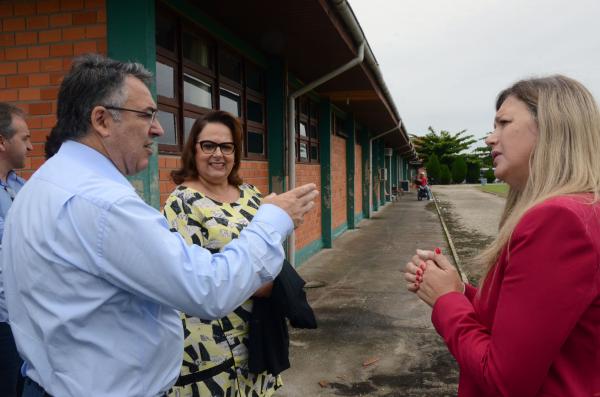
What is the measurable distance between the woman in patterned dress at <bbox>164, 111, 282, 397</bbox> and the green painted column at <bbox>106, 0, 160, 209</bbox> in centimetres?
92

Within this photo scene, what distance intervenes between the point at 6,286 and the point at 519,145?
159 cm

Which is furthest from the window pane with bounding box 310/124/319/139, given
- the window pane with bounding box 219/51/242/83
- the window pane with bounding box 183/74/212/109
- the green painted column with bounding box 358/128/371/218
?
the green painted column with bounding box 358/128/371/218

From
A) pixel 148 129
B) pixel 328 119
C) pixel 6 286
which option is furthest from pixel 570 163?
pixel 328 119

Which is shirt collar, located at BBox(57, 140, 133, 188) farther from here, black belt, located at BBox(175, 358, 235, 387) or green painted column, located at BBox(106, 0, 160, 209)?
green painted column, located at BBox(106, 0, 160, 209)

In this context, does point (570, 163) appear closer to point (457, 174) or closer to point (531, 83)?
point (531, 83)

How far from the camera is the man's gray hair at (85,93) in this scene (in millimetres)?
1438

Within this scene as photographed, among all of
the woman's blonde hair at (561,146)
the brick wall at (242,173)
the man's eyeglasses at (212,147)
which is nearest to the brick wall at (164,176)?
the brick wall at (242,173)

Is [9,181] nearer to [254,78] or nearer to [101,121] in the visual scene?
[101,121]

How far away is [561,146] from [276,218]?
868mm

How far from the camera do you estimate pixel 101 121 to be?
4.74 ft

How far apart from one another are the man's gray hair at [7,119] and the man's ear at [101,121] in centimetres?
173

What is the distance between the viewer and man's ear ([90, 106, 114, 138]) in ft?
4.70

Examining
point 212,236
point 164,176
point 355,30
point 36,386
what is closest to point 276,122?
point 355,30

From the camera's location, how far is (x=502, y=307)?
131 centimetres
